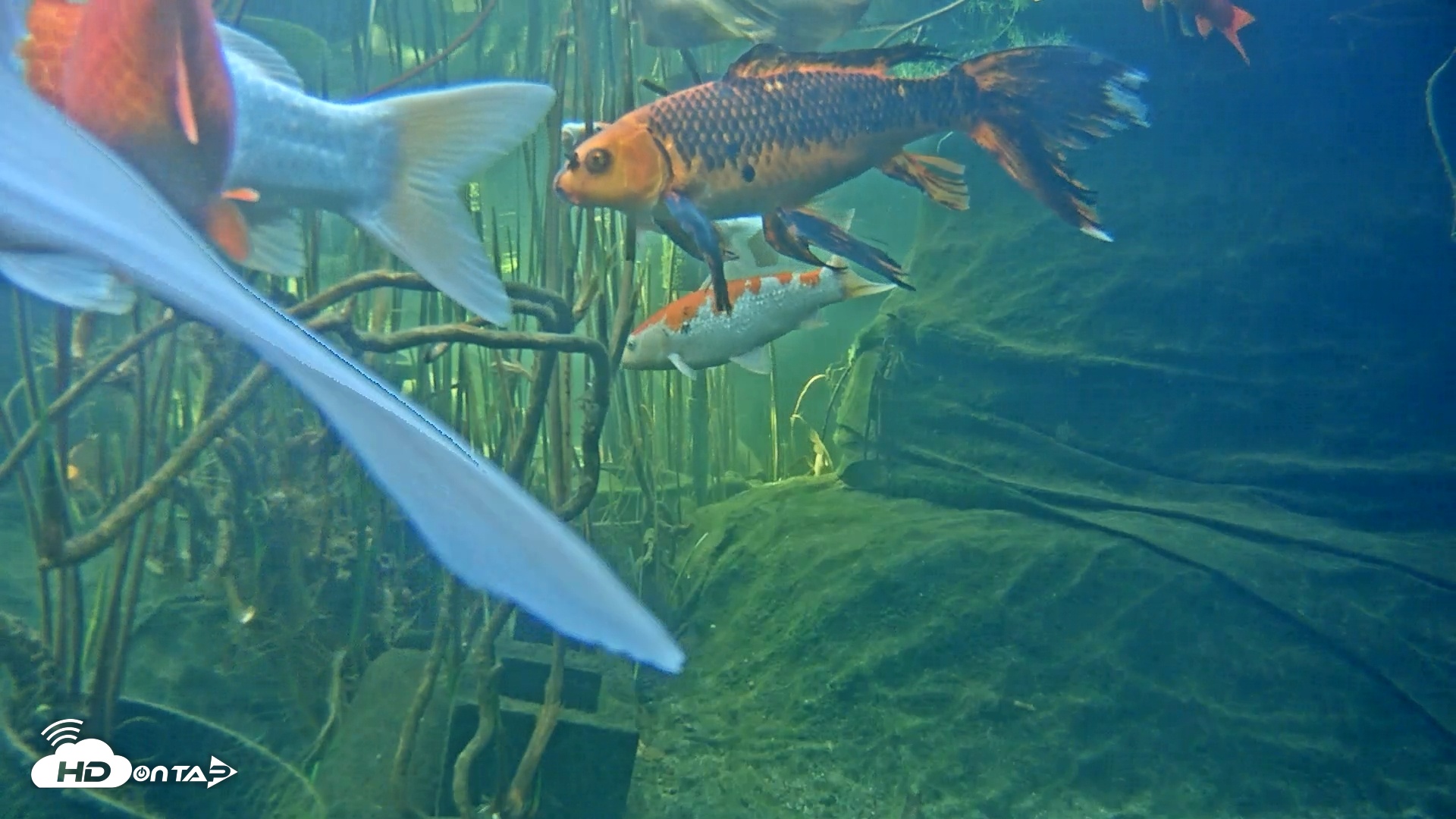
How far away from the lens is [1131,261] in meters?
3.43

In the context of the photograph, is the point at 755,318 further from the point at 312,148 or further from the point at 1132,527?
the point at 1132,527

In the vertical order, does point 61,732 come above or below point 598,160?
below

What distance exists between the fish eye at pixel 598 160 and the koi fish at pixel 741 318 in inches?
33.5

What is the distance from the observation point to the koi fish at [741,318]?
7.44ft

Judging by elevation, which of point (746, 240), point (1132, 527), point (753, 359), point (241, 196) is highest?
point (241, 196)

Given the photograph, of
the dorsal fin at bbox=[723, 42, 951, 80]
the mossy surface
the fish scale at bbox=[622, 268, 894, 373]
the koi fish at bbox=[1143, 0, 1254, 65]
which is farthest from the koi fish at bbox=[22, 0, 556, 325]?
the koi fish at bbox=[1143, 0, 1254, 65]

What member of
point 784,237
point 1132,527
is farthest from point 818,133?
point 1132,527

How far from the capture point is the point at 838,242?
4.97 feet

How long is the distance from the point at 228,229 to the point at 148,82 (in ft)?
1.03

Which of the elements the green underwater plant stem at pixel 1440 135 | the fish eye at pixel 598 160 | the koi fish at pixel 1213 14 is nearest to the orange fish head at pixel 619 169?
the fish eye at pixel 598 160

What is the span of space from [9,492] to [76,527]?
1.14 metres

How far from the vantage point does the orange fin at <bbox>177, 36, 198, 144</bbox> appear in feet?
2.31

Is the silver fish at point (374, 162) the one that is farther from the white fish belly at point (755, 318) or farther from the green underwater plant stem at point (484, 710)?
the white fish belly at point (755, 318)

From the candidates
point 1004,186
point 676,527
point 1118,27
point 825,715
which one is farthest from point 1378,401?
point 676,527
